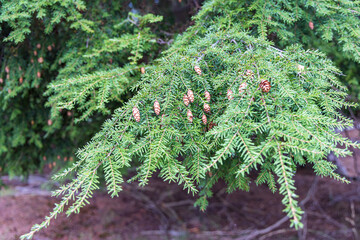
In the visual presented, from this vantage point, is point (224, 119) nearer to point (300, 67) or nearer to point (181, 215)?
point (300, 67)

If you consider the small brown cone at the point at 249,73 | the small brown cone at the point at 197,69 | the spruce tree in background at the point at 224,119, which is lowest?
the spruce tree in background at the point at 224,119

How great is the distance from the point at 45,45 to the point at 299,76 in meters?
2.07

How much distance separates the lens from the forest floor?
14.6ft

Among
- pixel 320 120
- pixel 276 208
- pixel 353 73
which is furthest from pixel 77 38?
pixel 276 208

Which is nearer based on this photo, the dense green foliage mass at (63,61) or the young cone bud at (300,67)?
the young cone bud at (300,67)

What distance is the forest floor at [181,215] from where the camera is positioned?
14.6 feet

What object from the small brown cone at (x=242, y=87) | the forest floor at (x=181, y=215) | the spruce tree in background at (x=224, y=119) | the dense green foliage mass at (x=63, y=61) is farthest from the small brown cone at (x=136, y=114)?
the forest floor at (x=181, y=215)

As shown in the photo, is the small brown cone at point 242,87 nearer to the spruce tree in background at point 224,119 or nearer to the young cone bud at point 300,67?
the spruce tree in background at point 224,119

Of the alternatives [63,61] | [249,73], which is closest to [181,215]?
[63,61]

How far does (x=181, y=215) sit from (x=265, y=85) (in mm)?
4501

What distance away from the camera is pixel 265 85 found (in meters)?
1.20

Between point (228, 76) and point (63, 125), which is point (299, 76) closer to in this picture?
point (228, 76)

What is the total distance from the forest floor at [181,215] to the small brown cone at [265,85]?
12.0ft

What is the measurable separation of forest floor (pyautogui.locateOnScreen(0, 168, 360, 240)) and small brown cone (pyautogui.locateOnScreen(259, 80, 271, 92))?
12.0 ft
